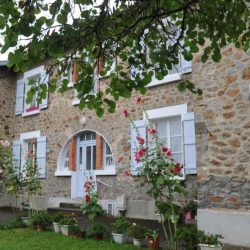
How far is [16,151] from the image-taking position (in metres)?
14.8

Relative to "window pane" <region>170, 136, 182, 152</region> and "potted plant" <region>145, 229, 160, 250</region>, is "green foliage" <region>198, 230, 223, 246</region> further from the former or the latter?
"window pane" <region>170, 136, 182, 152</region>

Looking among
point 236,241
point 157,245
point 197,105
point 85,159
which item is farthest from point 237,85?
point 85,159

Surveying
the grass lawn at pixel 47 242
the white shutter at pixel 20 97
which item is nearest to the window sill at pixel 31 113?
the white shutter at pixel 20 97

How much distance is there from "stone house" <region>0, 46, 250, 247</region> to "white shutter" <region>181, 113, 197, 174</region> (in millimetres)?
25

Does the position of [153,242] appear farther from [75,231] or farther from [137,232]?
[75,231]

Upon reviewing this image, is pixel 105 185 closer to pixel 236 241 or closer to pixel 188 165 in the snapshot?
pixel 188 165

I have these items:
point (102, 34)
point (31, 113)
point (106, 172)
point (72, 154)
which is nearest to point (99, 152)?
point (106, 172)

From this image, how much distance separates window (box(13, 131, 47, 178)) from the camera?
13672mm

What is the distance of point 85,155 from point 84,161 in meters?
0.20

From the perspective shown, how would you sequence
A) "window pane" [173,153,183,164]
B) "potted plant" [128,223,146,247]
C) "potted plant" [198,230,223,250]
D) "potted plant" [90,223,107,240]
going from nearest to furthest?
1. "potted plant" [198,230,223,250]
2. "potted plant" [128,223,146,247]
3. "potted plant" [90,223,107,240]
4. "window pane" [173,153,183,164]

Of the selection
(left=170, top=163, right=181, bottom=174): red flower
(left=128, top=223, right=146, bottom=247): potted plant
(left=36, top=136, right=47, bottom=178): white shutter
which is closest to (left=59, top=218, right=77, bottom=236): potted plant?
(left=128, top=223, right=146, bottom=247): potted plant

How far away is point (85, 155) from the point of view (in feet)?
41.9

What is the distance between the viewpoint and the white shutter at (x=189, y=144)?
947 centimetres

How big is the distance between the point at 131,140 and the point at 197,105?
389 cm
